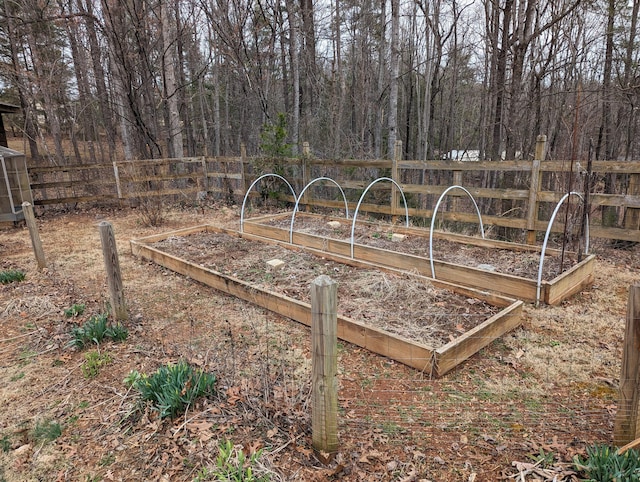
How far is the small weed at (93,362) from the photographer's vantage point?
9.81 feet

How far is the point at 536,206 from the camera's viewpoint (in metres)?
5.84

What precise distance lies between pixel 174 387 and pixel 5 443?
3.21 feet

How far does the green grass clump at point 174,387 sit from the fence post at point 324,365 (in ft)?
2.65

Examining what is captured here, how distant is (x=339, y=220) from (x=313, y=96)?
8593 mm

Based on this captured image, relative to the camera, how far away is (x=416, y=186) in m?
7.21

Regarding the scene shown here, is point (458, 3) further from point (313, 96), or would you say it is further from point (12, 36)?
point (12, 36)

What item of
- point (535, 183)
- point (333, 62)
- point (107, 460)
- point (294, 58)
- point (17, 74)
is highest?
point (333, 62)

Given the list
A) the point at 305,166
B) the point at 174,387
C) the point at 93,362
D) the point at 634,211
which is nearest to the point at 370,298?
the point at 174,387

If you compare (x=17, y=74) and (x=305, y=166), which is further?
(x=17, y=74)

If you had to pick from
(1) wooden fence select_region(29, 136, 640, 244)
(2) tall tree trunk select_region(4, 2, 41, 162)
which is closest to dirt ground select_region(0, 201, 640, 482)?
(1) wooden fence select_region(29, 136, 640, 244)

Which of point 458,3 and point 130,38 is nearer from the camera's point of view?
point 130,38

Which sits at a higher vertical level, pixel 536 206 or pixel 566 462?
pixel 536 206

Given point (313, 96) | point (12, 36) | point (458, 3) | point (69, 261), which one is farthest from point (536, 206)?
point (12, 36)

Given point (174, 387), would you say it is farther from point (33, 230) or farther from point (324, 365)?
point (33, 230)
